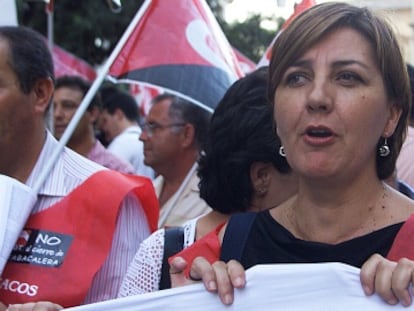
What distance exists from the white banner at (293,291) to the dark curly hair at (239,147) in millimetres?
714

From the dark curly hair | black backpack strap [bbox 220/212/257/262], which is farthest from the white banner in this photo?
the dark curly hair

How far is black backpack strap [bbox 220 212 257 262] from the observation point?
1867 millimetres

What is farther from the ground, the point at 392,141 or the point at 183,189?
the point at 392,141

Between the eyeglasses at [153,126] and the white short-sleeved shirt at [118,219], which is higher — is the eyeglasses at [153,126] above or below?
below

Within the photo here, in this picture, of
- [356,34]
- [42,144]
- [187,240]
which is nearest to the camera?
[356,34]

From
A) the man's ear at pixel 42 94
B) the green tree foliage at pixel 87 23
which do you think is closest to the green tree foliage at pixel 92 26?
the green tree foliage at pixel 87 23

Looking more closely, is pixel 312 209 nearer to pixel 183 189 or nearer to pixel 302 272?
pixel 302 272

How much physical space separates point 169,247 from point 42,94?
0.76 metres

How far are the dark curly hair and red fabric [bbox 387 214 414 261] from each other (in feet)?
2.27

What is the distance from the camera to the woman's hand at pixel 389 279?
1.53 meters

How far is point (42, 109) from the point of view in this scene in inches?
103

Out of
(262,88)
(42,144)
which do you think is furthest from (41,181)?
(262,88)

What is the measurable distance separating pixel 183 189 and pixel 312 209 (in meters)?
2.28

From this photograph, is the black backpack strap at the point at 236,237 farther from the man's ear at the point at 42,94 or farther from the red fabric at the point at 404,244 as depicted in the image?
the man's ear at the point at 42,94
